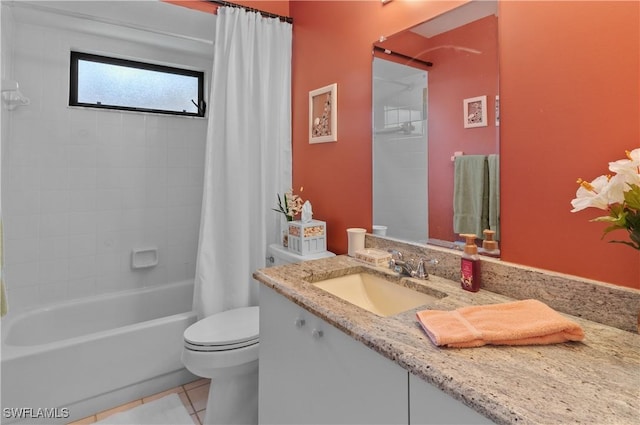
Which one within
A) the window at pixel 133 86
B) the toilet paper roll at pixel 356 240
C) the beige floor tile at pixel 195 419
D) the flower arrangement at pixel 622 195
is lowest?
the beige floor tile at pixel 195 419

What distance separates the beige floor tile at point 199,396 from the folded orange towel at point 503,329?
5.34 feet

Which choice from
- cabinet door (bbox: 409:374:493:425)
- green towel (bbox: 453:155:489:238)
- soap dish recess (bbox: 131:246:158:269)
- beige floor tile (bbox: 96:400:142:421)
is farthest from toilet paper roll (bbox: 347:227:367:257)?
soap dish recess (bbox: 131:246:158:269)

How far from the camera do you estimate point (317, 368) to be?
1039mm

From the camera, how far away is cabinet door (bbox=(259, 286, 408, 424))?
805mm

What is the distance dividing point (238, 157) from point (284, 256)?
683 mm

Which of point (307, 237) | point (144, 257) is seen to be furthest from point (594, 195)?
point (144, 257)

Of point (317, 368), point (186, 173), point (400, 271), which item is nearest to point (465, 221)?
point (400, 271)

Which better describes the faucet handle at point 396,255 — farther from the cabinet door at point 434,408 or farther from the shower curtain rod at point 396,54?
the shower curtain rod at point 396,54

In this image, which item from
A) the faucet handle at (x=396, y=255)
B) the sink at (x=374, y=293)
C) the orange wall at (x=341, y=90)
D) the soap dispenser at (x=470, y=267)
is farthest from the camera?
the orange wall at (x=341, y=90)

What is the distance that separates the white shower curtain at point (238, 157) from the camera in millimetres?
2020

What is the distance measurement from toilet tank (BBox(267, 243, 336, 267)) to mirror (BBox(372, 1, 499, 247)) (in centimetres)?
39

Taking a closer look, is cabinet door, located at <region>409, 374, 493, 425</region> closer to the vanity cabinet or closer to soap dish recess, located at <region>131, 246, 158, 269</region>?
the vanity cabinet

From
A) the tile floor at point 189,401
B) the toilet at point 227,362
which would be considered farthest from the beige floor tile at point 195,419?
the toilet at point 227,362

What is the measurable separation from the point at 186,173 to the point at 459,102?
228cm
